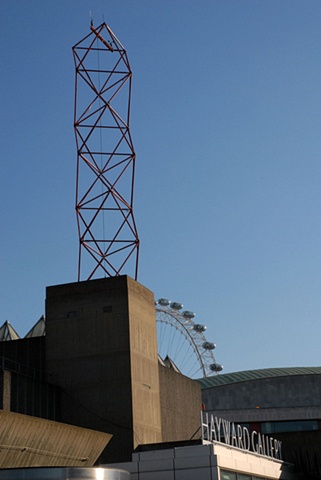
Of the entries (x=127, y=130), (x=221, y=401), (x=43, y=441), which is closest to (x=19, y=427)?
(x=43, y=441)

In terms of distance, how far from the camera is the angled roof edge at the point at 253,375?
362 ft

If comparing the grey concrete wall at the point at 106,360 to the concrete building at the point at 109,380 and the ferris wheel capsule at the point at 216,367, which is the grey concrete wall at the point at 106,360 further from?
the ferris wheel capsule at the point at 216,367

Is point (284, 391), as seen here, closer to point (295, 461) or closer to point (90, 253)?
point (295, 461)

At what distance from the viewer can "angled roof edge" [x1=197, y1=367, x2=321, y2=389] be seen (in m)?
110

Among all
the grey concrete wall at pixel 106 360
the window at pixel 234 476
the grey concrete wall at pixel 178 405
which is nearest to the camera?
the window at pixel 234 476

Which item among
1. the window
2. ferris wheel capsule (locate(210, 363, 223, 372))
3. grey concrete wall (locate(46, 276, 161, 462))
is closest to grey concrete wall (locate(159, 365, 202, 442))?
grey concrete wall (locate(46, 276, 161, 462))

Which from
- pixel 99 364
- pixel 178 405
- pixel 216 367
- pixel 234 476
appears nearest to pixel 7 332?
pixel 178 405

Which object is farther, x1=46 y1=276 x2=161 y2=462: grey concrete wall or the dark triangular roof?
the dark triangular roof

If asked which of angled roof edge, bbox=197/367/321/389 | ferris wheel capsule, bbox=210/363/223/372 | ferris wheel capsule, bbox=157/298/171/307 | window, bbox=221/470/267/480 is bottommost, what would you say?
window, bbox=221/470/267/480

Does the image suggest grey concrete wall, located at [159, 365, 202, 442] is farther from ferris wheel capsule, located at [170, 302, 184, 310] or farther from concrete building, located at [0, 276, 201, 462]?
ferris wheel capsule, located at [170, 302, 184, 310]

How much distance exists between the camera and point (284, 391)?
104 meters

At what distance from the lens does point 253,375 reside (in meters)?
115

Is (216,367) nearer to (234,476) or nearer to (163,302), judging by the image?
(163,302)

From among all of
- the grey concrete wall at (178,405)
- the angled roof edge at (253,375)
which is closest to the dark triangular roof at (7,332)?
the grey concrete wall at (178,405)
